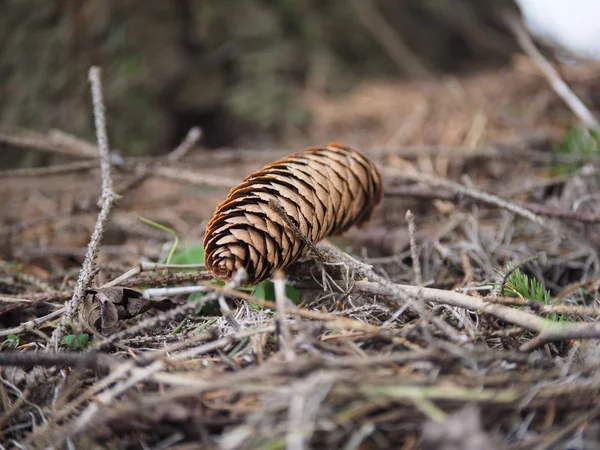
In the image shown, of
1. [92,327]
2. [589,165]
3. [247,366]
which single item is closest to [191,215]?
[92,327]

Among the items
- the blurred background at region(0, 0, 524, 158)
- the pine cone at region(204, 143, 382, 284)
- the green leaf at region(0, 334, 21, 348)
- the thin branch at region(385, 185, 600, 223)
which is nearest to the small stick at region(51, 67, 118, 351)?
the green leaf at region(0, 334, 21, 348)

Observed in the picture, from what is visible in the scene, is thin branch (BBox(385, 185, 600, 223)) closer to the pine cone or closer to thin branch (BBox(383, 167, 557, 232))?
thin branch (BBox(383, 167, 557, 232))

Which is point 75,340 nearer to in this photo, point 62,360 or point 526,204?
point 62,360

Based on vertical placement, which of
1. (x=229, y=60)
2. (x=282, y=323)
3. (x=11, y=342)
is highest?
(x=229, y=60)

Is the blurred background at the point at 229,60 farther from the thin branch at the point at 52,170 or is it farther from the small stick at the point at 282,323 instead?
Answer: the small stick at the point at 282,323

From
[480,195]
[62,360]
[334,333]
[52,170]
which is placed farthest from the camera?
[52,170]

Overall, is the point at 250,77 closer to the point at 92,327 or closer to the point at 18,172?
the point at 18,172

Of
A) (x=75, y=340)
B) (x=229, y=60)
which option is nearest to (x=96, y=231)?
(x=75, y=340)
